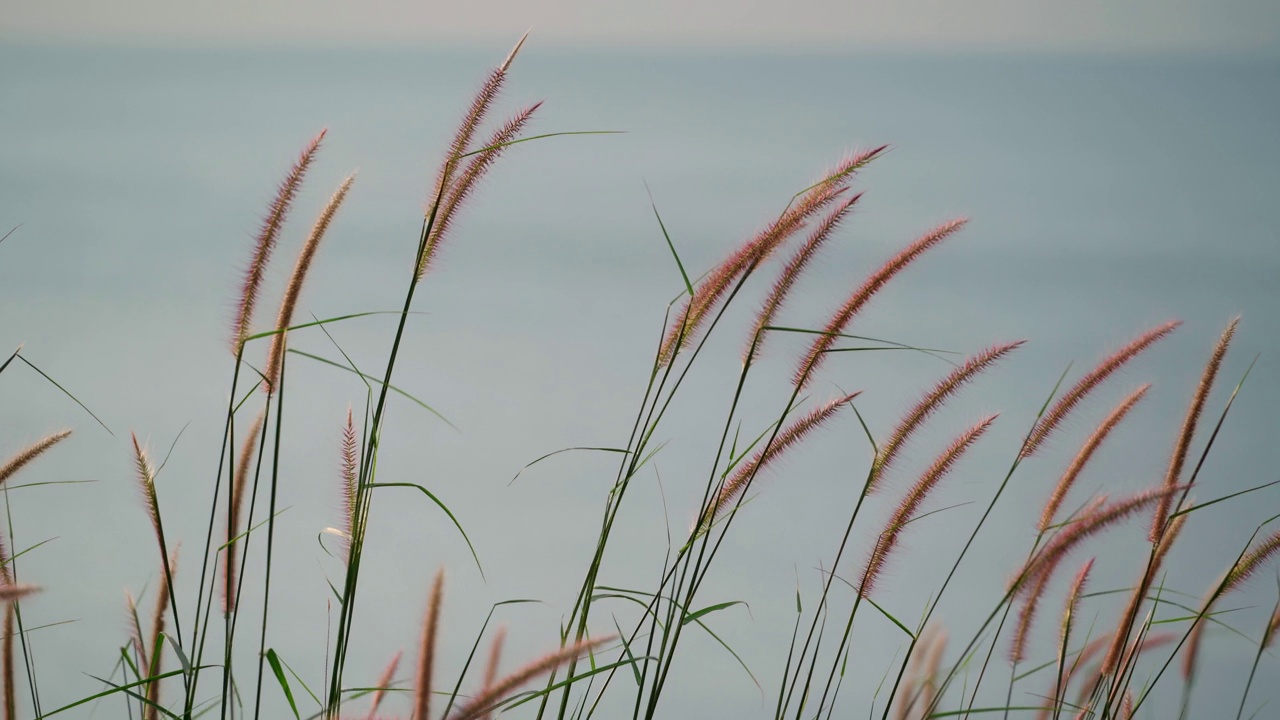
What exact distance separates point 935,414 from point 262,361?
0.60 metres

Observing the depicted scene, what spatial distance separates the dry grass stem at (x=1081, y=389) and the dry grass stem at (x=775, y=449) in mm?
198

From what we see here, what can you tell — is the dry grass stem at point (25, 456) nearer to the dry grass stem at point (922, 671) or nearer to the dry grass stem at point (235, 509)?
the dry grass stem at point (235, 509)

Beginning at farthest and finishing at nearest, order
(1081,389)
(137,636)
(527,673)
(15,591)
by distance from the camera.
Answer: (137,636)
(1081,389)
(15,591)
(527,673)

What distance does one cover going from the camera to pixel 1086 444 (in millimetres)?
906

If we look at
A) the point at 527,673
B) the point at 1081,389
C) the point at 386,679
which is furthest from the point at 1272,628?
the point at 386,679

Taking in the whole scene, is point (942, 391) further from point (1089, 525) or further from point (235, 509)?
point (235, 509)

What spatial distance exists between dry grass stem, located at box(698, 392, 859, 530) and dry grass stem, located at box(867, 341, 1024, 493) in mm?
57

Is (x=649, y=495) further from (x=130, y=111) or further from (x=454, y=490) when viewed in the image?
(x=130, y=111)

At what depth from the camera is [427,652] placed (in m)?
0.77

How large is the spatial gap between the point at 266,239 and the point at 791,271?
431mm

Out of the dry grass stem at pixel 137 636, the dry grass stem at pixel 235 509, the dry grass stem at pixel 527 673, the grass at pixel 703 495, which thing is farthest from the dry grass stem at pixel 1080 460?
the dry grass stem at pixel 137 636

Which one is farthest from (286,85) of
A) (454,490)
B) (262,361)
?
(262,361)

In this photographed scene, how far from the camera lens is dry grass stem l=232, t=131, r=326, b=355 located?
2.53 feet

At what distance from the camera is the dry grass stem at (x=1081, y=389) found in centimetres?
87
